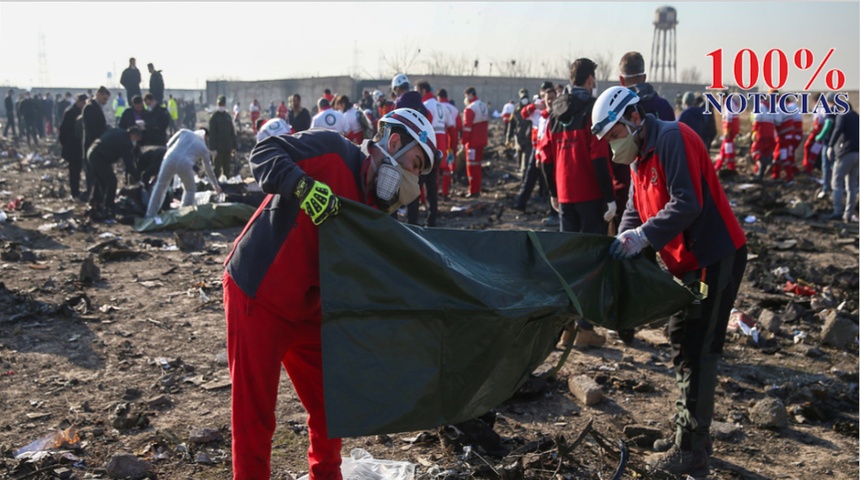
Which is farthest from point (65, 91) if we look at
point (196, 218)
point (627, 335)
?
point (627, 335)

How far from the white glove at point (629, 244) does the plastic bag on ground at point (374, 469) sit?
66.1 inches

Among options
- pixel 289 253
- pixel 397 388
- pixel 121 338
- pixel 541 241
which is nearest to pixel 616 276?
pixel 541 241

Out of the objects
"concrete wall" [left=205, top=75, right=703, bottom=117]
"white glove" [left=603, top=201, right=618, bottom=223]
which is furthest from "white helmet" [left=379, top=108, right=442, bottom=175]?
"concrete wall" [left=205, top=75, right=703, bottom=117]

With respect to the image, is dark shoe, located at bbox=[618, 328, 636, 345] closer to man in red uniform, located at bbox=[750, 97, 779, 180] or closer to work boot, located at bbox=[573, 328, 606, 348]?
work boot, located at bbox=[573, 328, 606, 348]

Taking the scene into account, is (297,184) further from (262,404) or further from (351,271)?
(262,404)

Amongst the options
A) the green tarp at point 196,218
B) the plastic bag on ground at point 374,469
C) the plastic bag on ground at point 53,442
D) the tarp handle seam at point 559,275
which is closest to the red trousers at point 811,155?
the green tarp at point 196,218

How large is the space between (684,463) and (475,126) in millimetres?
10968

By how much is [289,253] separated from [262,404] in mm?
689

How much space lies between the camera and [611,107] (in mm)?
4043

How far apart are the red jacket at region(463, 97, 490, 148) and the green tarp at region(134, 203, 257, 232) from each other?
4.95 m

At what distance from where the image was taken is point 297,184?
9.37 feet

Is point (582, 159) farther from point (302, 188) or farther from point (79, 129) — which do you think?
point (79, 129)

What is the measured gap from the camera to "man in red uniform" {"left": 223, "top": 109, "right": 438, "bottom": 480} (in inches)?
118

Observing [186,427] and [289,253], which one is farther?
[186,427]
